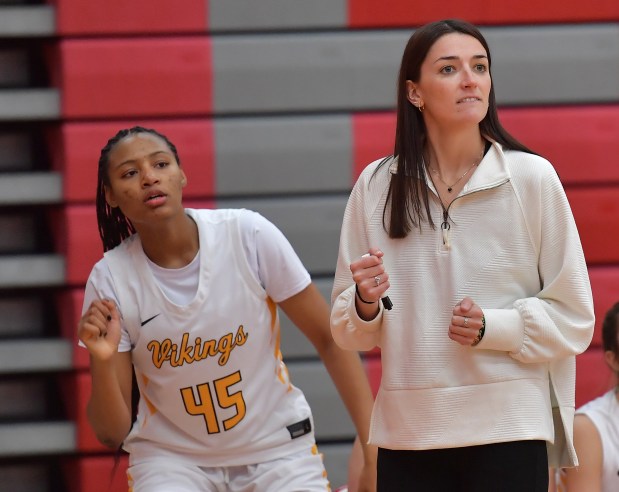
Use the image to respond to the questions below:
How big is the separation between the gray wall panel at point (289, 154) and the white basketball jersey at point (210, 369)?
43.5 inches

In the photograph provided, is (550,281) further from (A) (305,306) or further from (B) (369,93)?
(B) (369,93)

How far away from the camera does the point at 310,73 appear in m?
4.07

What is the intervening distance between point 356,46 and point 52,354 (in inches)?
58.2

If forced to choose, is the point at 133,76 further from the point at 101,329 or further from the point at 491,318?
the point at 491,318

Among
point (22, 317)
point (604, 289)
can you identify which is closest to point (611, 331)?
point (604, 289)

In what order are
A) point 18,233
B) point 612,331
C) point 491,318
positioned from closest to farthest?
1. point 491,318
2. point 612,331
3. point 18,233

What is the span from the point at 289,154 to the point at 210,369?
1354 millimetres

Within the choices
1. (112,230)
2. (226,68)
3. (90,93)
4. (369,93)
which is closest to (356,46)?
(369,93)

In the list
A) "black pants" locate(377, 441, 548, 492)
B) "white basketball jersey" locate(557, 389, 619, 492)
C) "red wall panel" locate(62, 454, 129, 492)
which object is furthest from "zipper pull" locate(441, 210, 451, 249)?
"red wall panel" locate(62, 454, 129, 492)

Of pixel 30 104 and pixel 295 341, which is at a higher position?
pixel 30 104

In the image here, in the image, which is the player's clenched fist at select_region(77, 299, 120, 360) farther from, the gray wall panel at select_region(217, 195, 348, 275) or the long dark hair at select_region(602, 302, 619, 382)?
the long dark hair at select_region(602, 302, 619, 382)

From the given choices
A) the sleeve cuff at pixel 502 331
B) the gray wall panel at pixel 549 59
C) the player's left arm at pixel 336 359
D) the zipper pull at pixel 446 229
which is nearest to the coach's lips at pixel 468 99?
the zipper pull at pixel 446 229

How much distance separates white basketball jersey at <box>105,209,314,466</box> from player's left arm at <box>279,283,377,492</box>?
9 centimetres

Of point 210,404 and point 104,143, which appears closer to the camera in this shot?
point 210,404
